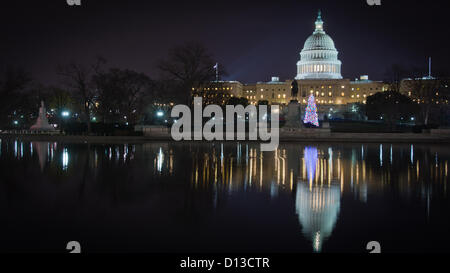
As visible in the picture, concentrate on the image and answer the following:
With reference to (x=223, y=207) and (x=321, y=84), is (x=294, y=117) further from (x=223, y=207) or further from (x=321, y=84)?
(x=321, y=84)

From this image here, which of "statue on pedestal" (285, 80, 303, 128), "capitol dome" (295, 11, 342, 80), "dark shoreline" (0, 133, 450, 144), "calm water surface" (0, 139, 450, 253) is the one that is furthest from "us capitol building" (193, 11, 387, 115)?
"calm water surface" (0, 139, 450, 253)

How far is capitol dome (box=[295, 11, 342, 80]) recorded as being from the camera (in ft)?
414

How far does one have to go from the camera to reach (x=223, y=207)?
1015 centimetres

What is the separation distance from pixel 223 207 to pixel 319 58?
121045mm

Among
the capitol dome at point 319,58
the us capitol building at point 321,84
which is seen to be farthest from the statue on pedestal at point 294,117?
the capitol dome at point 319,58

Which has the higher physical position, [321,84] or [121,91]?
[321,84]

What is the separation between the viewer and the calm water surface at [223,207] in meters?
7.73

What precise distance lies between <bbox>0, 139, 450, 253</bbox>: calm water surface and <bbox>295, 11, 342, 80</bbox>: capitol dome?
113 meters

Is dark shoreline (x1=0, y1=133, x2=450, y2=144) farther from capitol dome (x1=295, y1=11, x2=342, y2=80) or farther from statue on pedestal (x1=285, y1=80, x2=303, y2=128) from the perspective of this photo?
capitol dome (x1=295, y1=11, x2=342, y2=80)

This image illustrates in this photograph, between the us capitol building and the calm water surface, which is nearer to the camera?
the calm water surface

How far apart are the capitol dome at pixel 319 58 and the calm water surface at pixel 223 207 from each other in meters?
113

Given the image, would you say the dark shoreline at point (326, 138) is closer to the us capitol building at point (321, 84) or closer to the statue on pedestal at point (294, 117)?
the statue on pedestal at point (294, 117)

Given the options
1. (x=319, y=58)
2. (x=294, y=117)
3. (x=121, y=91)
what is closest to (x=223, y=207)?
(x=294, y=117)

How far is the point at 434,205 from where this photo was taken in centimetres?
1041
